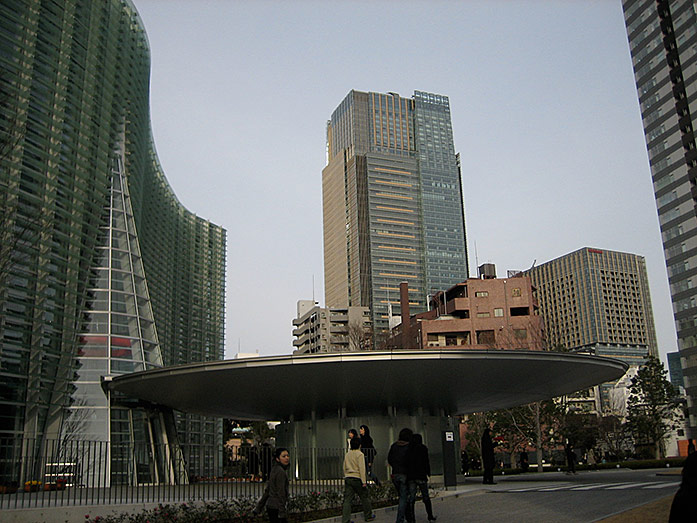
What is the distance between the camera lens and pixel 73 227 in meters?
35.7

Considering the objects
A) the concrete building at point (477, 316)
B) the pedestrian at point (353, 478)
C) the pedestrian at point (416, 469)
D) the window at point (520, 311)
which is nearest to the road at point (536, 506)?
the pedestrian at point (416, 469)

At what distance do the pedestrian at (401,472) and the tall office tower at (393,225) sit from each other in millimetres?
157855

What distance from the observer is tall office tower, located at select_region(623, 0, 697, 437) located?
85750mm

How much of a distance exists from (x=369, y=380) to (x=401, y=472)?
11.3m

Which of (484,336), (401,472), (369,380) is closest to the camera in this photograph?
(401,472)

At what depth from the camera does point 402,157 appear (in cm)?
19038

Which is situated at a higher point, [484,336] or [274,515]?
[484,336]

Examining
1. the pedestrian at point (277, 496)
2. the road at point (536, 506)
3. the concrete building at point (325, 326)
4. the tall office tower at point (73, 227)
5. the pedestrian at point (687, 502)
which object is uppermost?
the concrete building at point (325, 326)

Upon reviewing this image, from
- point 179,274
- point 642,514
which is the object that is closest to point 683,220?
point 179,274

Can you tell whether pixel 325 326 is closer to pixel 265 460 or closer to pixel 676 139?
pixel 676 139

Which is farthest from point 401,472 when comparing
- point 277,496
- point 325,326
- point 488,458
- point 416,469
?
point 325,326

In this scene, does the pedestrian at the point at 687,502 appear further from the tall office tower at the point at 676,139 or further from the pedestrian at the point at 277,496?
the tall office tower at the point at 676,139

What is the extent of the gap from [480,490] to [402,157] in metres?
173

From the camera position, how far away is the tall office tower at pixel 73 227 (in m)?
30.2
